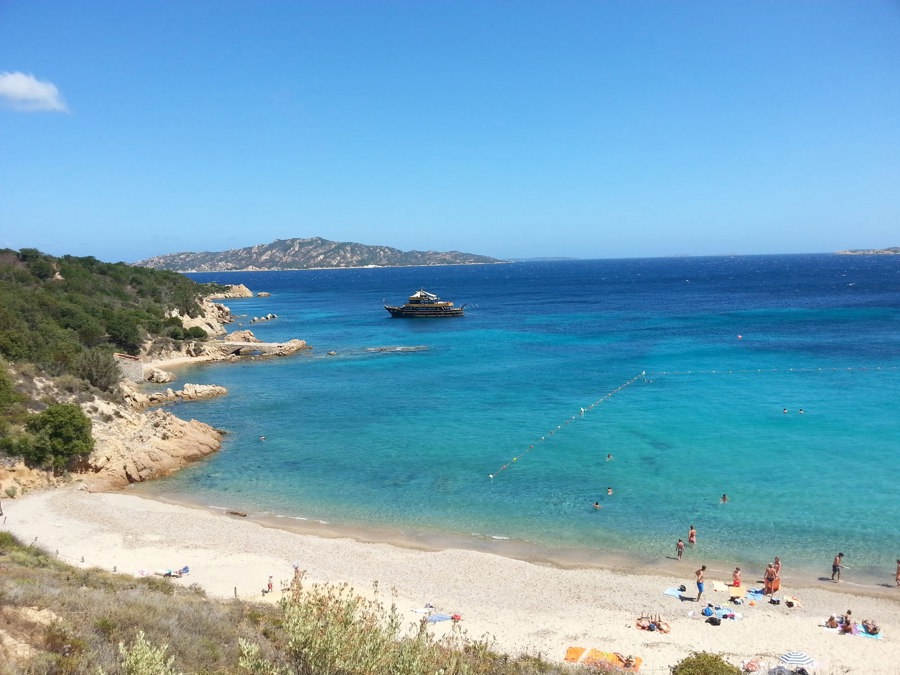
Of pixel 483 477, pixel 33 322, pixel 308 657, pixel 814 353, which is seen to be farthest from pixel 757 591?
pixel 33 322

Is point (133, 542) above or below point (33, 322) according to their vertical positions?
below

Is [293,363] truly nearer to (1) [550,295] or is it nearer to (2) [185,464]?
(2) [185,464]

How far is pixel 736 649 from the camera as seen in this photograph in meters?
14.9

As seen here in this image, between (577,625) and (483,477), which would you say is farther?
(483,477)

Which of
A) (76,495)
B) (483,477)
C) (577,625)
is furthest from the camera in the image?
(483,477)

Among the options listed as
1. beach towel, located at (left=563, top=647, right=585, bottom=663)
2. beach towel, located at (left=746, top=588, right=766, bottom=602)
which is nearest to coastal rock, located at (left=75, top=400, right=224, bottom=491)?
beach towel, located at (left=563, top=647, right=585, bottom=663)

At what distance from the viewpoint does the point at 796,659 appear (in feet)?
45.3

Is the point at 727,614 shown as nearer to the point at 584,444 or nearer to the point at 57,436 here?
the point at 584,444

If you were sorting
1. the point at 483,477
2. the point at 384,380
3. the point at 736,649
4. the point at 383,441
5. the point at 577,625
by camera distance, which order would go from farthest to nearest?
the point at 384,380 < the point at 383,441 < the point at 483,477 < the point at 577,625 < the point at 736,649

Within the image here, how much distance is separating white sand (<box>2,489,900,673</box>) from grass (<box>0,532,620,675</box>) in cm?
300

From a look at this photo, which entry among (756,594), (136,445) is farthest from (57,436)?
(756,594)

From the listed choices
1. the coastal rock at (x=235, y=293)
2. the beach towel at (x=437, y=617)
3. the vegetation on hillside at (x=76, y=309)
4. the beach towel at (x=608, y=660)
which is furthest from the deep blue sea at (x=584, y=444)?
the coastal rock at (x=235, y=293)

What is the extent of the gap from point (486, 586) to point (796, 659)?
8.10 meters

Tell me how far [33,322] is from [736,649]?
46665 mm
